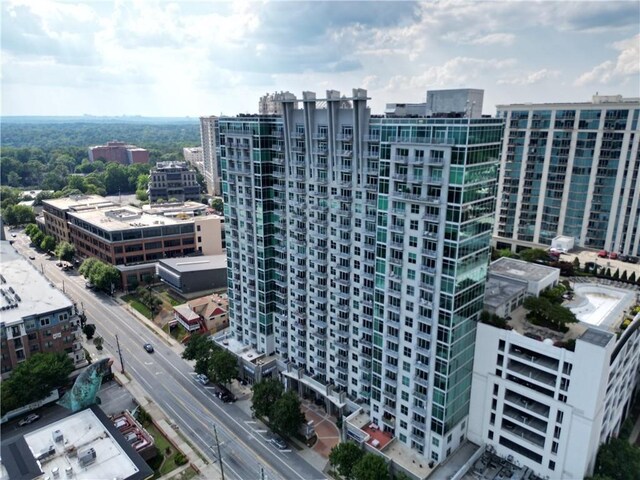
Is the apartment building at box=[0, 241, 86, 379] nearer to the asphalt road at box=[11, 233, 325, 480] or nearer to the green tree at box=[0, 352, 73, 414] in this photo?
the green tree at box=[0, 352, 73, 414]

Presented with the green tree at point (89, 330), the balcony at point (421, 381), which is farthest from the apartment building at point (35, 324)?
Answer: the balcony at point (421, 381)

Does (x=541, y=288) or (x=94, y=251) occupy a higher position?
(x=541, y=288)

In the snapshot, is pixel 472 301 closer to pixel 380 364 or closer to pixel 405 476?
pixel 380 364

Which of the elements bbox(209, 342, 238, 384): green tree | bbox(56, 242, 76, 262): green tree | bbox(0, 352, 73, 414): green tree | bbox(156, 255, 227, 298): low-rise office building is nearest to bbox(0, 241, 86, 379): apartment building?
bbox(0, 352, 73, 414): green tree

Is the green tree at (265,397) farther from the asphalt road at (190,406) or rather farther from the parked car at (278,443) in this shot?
the asphalt road at (190,406)

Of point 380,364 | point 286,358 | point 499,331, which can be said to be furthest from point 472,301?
point 286,358

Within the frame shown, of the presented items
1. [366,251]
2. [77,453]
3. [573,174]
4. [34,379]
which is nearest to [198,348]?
[34,379]
